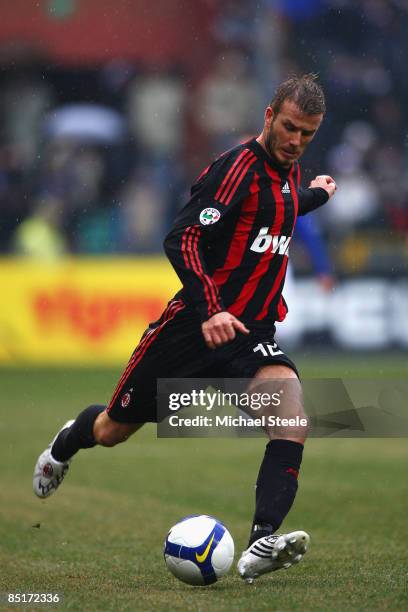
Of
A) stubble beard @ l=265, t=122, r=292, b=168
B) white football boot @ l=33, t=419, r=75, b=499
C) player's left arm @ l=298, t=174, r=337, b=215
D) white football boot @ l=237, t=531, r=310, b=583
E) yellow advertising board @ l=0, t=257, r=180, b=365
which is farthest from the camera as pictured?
yellow advertising board @ l=0, t=257, r=180, b=365

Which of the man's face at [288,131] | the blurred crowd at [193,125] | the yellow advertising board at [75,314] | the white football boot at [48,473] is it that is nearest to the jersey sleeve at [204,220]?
the man's face at [288,131]

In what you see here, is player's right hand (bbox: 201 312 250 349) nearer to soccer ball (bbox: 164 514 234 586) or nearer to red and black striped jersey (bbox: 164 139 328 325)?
red and black striped jersey (bbox: 164 139 328 325)

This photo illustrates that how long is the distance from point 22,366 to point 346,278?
4.41 m

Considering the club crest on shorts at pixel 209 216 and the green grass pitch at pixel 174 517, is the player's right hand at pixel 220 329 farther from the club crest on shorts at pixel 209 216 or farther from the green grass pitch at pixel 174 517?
the green grass pitch at pixel 174 517

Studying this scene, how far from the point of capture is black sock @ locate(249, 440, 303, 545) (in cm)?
554

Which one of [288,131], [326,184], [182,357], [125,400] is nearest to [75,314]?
[326,184]

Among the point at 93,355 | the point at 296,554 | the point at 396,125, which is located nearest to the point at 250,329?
the point at 296,554

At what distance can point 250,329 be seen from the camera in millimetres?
5914

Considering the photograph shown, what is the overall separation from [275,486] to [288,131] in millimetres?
1613

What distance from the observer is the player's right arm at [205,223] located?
5609 mm

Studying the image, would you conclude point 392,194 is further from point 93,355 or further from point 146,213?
point 93,355

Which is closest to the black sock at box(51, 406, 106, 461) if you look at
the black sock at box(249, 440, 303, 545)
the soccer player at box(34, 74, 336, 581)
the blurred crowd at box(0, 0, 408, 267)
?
the soccer player at box(34, 74, 336, 581)

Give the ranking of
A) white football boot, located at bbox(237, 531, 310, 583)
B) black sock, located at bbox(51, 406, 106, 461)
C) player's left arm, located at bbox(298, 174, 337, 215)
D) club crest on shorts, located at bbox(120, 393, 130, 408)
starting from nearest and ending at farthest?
white football boot, located at bbox(237, 531, 310, 583) < club crest on shorts, located at bbox(120, 393, 130, 408) < player's left arm, located at bbox(298, 174, 337, 215) < black sock, located at bbox(51, 406, 106, 461)

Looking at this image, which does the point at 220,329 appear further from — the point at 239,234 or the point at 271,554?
the point at 271,554
